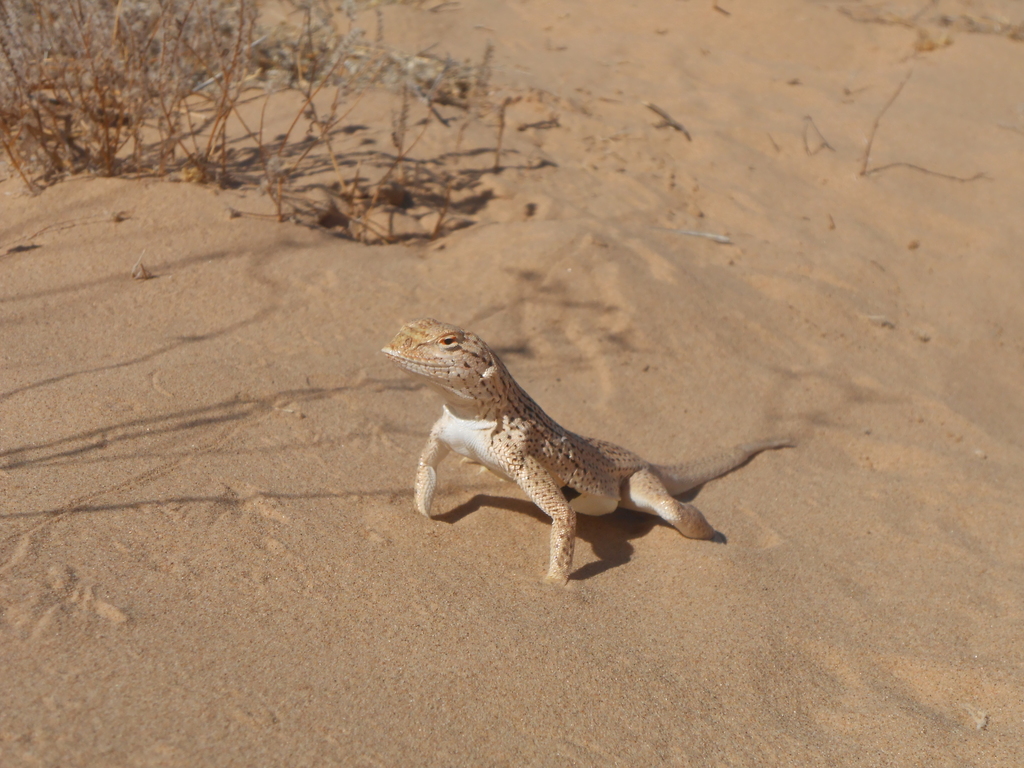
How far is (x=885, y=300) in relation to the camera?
20.4 feet

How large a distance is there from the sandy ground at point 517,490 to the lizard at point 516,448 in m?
0.19

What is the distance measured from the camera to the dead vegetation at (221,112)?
16.4 ft

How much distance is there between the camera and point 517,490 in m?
4.08

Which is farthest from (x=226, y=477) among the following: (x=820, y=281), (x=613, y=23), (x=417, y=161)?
(x=613, y=23)

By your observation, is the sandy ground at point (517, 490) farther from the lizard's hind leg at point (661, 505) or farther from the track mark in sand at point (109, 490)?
the lizard's hind leg at point (661, 505)

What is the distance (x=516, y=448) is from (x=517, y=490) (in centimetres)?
74

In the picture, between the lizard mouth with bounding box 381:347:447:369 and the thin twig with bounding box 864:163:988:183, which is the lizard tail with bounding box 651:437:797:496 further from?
the thin twig with bounding box 864:163:988:183

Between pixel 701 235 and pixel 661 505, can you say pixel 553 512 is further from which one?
pixel 701 235

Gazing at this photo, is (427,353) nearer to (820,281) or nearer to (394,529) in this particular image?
(394,529)

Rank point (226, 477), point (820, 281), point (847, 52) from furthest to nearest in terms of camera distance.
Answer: point (847, 52) < point (820, 281) < point (226, 477)

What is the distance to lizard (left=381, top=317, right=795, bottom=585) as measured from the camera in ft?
10.4

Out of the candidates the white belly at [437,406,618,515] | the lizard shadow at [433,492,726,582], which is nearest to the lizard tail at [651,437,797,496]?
the lizard shadow at [433,492,726,582]

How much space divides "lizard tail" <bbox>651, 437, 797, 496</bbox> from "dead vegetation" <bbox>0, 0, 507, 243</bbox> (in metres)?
2.77

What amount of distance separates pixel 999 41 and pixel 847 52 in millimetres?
1999
